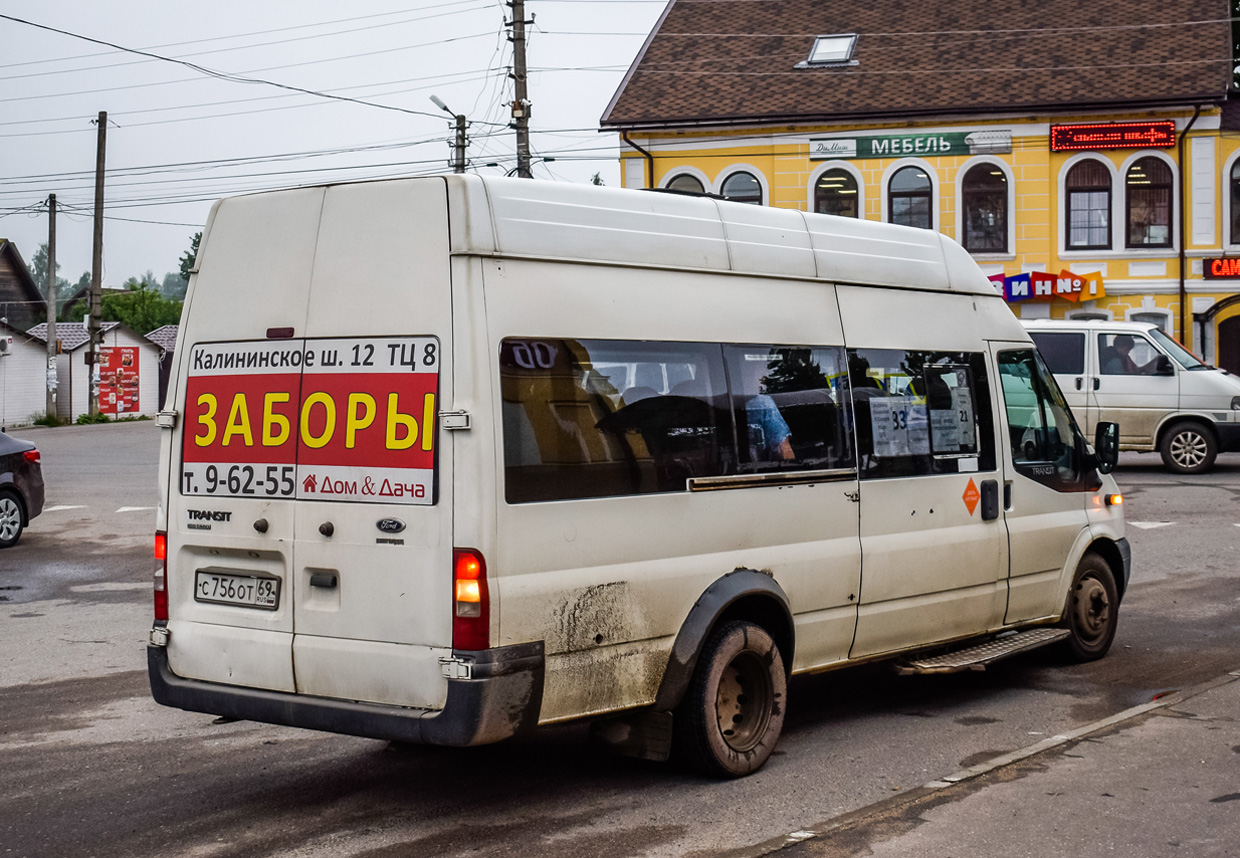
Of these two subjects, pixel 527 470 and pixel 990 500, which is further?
pixel 990 500

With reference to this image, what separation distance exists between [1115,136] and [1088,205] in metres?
1.63

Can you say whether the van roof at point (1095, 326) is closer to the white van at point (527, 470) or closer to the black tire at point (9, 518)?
the black tire at point (9, 518)

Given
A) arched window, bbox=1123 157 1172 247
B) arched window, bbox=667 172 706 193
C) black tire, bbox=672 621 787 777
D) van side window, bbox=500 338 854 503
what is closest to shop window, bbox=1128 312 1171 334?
arched window, bbox=1123 157 1172 247

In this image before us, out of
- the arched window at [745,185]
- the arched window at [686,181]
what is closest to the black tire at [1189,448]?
→ the arched window at [745,185]

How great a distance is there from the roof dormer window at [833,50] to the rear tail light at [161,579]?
30.3 metres

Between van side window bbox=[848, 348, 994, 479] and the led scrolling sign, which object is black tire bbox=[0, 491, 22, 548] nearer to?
van side window bbox=[848, 348, 994, 479]

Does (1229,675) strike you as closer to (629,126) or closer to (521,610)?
(521,610)

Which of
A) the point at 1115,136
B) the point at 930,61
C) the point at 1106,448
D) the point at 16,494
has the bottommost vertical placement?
the point at 16,494

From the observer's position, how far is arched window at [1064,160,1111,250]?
105 ft

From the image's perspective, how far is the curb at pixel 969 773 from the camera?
5.13 meters

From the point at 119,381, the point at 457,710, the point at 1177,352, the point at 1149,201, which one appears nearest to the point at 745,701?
the point at 457,710

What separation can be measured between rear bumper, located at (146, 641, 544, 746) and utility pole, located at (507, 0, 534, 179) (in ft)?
67.7

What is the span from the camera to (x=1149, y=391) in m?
20.6

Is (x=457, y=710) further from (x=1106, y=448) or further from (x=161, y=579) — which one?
(x=1106, y=448)
